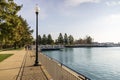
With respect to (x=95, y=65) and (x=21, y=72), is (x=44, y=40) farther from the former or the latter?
(x=21, y=72)

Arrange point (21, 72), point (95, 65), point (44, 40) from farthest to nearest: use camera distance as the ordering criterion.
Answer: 1. point (44, 40)
2. point (95, 65)
3. point (21, 72)

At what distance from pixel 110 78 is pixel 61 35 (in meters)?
153

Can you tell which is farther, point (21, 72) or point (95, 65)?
point (95, 65)

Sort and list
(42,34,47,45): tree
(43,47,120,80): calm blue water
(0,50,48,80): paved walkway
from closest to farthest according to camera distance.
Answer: (0,50,48,80): paved walkway, (43,47,120,80): calm blue water, (42,34,47,45): tree

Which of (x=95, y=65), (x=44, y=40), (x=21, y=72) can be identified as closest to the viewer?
(x=21, y=72)

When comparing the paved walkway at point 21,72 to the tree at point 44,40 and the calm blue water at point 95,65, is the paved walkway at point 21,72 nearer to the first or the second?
the calm blue water at point 95,65

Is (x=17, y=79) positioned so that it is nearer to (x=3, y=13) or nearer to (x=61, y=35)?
(x=3, y=13)

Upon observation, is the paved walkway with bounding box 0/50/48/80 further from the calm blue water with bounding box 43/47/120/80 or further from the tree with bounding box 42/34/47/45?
the tree with bounding box 42/34/47/45

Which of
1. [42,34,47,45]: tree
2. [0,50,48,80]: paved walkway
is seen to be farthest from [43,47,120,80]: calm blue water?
[42,34,47,45]: tree

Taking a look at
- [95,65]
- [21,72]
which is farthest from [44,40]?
[21,72]

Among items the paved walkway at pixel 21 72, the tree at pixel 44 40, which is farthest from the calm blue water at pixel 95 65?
the tree at pixel 44 40

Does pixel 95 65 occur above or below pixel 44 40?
below

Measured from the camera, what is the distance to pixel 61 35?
586 feet

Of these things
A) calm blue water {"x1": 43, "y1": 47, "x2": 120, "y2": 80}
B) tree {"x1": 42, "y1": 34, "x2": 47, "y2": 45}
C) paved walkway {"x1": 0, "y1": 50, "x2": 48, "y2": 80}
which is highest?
tree {"x1": 42, "y1": 34, "x2": 47, "y2": 45}
